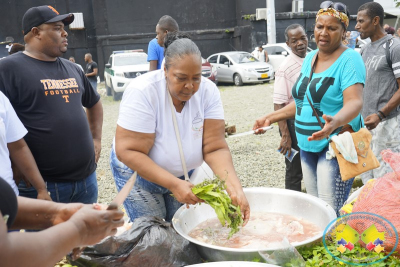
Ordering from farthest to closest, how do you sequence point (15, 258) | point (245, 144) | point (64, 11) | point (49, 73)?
1. point (64, 11)
2. point (245, 144)
3. point (49, 73)
4. point (15, 258)

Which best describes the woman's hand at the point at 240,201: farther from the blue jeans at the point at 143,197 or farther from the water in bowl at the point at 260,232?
the blue jeans at the point at 143,197

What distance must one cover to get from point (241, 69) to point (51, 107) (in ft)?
49.8

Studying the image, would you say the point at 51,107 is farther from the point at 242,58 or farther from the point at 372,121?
the point at 242,58

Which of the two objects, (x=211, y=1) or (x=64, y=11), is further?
(x=211, y=1)

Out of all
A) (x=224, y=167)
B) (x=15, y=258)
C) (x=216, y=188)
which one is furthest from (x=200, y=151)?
(x=15, y=258)

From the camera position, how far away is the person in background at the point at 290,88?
4.07m

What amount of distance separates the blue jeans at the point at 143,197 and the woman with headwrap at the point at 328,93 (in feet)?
3.12

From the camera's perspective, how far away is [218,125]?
2637mm

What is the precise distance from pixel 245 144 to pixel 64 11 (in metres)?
18.7

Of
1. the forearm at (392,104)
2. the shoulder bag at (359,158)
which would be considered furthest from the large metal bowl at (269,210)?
the forearm at (392,104)

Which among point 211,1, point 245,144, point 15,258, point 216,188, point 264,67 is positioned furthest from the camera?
point 211,1

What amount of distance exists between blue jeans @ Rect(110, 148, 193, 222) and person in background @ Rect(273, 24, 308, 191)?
175 cm

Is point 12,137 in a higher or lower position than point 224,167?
higher

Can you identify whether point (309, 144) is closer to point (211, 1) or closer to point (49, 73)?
point (49, 73)
